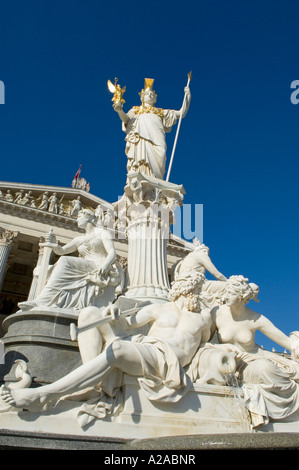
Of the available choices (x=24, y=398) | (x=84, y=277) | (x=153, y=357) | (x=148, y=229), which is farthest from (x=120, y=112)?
(x=24, y=398)

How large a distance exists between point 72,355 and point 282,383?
7.83ft

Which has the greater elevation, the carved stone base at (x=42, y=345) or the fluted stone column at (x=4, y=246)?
the fluted stone column at (x=4, y=246)

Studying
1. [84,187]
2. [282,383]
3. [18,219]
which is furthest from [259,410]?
[84,187]

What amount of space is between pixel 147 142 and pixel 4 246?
23.6 metres

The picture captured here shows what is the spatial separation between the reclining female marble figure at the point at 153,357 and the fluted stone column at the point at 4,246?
2611 cm

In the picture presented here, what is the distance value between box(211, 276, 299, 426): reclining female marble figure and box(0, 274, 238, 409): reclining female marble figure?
1.20 ft

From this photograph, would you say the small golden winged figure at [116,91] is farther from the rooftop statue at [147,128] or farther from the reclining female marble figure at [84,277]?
the reclining female marble figure at [84,277]

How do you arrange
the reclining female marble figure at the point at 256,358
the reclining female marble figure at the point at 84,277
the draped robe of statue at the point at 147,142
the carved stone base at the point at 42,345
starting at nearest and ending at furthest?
the reclining female marble figure at the point at 256,358
the carved stone base at the point at 42,345
the reclining female marble figure at the point at 84,277
the draped robe of statue at the point at 147,142

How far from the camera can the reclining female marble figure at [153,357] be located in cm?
284

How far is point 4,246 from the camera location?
28.8 metres

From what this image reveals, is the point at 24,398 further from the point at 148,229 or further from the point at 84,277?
the point at 148,229

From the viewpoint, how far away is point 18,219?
103 feet

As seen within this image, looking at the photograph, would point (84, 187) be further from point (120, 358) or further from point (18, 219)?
point (120, 358)

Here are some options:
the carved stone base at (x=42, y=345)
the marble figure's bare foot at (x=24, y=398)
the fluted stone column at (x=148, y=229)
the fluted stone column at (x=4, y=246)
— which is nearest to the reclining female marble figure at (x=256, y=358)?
the carved stone base at (x=42, y=345)
